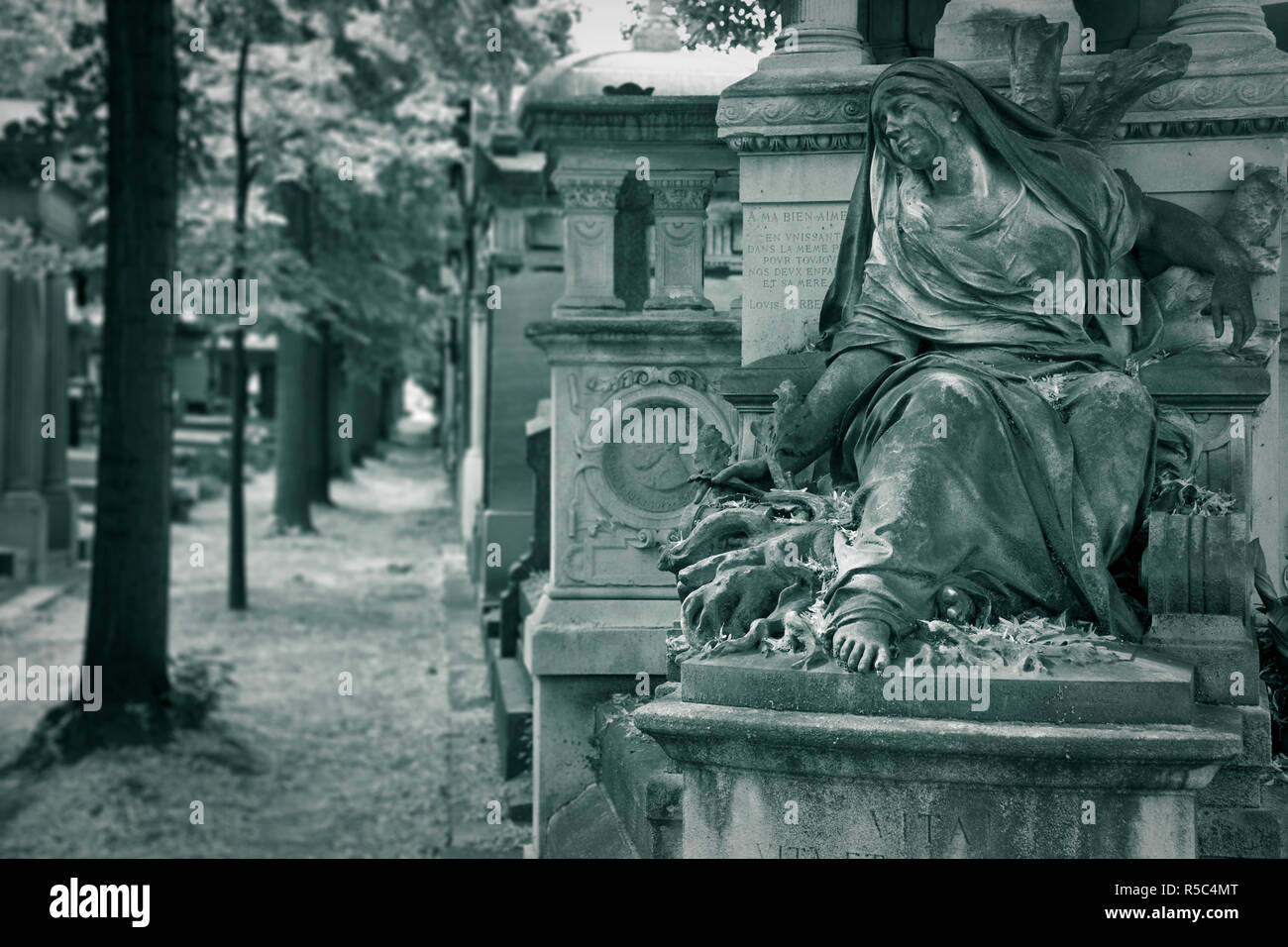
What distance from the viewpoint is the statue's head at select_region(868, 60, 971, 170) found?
627cm

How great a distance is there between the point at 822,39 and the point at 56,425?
15592mm

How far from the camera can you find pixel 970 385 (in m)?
5.68

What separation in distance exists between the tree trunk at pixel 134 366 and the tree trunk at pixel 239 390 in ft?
17.3

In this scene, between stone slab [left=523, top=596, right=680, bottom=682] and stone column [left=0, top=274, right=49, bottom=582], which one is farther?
stone column [left=0, top=274, right=49, bottom=582]

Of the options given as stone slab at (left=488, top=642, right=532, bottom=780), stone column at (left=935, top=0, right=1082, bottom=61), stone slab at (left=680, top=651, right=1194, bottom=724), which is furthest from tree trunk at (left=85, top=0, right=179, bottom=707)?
stone slab at (left=680, top=651, right=1194, bottom=724)

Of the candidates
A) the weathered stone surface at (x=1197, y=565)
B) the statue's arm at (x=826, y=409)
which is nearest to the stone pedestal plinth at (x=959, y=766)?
the weathered stone surface at (x=1197, y=565)

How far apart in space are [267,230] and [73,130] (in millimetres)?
5358

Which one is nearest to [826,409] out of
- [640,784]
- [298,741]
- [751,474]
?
[751,474]

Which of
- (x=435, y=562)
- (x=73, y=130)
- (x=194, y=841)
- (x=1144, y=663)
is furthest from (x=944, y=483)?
(x=435, y=562)

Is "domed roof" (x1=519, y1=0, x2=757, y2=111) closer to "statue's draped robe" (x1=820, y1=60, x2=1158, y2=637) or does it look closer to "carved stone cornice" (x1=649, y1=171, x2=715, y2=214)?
"carved stone cornice" (x1=649, y1=171, x2=715, y2=214)

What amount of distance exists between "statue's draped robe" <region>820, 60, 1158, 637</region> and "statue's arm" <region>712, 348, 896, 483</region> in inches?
3.2

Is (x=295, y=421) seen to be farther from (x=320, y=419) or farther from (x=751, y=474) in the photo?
(x=751, y=474)

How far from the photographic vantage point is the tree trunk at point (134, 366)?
36.6ft
